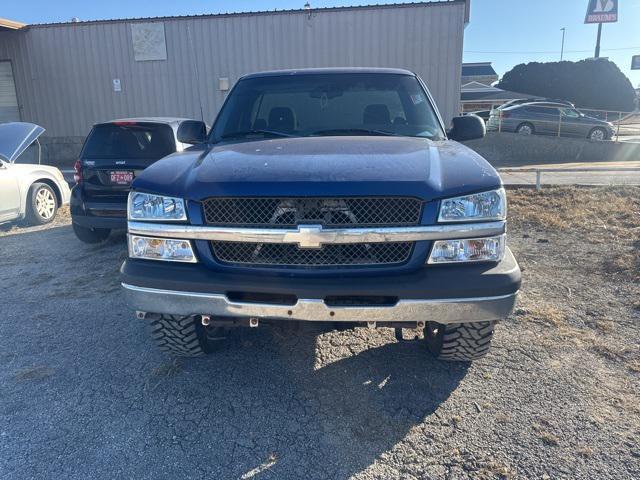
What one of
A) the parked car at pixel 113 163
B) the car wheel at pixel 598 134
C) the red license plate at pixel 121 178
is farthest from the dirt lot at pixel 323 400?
the car wheel at pixel 598 134

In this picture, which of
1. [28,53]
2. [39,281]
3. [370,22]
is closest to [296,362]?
[39,281]

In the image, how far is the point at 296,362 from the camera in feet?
10.4

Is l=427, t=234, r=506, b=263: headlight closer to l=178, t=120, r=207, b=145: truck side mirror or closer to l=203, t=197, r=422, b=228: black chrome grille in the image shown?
l=203, t=197, r=422, b=228: black chrome grille

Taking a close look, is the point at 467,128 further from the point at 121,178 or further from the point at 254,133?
the point at 121,178

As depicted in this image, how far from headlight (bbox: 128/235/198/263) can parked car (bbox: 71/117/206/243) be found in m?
3.34

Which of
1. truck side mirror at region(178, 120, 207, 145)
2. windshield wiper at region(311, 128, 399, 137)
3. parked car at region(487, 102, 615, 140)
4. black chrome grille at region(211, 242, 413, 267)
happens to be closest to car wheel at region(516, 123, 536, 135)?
parked car at region(487, 102, 615, 140)

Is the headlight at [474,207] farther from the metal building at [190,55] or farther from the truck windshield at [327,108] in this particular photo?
the metal building at [190,55]

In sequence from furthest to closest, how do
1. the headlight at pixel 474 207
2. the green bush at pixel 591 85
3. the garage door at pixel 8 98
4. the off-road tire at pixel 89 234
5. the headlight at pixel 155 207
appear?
the green bush at pixel 591 85
the garage door at pixel 8 98
the off-road tire at pixel 89 234
the headlight at pixel 155 207
the headlight at pixel 474 207

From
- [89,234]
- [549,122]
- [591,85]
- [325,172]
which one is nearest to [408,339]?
[325,172]

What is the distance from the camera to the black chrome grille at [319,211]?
238 cm

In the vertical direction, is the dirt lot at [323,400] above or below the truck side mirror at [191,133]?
below

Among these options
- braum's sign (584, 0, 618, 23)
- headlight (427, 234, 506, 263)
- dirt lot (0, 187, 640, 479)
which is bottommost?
dirt lot (0, 187, 640, 479)

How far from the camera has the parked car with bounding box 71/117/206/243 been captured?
573cm

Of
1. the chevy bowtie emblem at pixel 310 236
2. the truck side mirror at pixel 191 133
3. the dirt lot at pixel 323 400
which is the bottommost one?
the dirt lot at pixel 323 400
